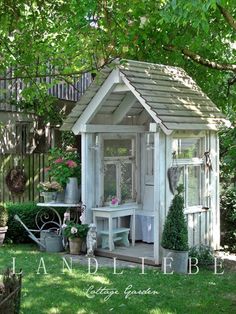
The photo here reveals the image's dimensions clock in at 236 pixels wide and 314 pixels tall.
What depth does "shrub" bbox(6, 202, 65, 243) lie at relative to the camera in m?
12.0

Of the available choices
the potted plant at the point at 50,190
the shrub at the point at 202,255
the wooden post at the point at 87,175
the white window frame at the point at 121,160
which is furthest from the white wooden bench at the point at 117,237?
the shrub at the point at 202,255

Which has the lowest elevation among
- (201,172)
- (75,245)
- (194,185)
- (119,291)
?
(119,291)

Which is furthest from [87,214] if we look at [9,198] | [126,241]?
[9,198]

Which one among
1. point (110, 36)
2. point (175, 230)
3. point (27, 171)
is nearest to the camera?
point (110, 36)

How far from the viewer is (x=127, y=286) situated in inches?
328

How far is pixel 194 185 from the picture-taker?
11.0 m

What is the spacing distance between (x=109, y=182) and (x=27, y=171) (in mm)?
5070

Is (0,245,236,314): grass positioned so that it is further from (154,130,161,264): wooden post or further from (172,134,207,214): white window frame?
(172,134,207,214): white window frame

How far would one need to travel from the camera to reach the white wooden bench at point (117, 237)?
11.0 meters

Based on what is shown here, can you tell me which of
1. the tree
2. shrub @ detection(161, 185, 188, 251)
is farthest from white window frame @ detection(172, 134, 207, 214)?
the tree

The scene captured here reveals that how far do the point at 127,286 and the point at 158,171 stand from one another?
2.40 metres

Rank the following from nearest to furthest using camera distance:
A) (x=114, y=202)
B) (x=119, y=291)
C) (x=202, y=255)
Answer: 1. (x=119, y=291)
2. (x=202, y=255)
3. (x=114, y=202)

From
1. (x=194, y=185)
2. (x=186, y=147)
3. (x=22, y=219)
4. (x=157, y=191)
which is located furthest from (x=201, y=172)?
(x=22, y=219)

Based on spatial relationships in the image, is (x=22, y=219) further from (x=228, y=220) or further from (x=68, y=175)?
(x=228, y=220)
